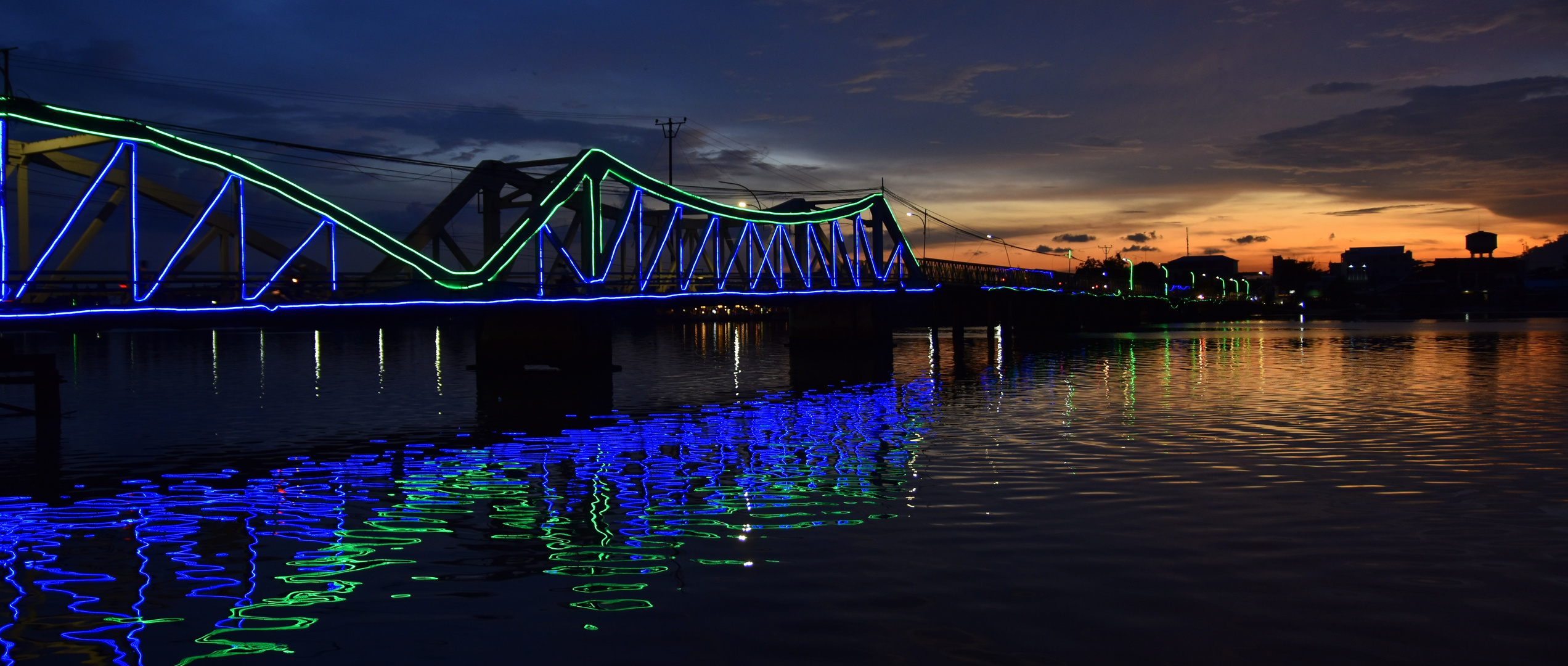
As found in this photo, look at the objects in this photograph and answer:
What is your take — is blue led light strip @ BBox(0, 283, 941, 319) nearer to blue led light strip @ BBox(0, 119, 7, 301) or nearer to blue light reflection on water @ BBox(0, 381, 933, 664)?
blue led light strip @ BBox(0, 119, 7, 301)

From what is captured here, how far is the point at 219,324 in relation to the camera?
3431 cm

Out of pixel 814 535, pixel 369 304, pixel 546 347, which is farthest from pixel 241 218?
pixel 814 535

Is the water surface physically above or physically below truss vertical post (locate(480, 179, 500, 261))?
below

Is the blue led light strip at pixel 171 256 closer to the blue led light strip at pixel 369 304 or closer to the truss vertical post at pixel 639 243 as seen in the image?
the blue led light strip at pixel 369 304

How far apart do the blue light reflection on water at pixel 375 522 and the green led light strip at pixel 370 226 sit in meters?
13.5

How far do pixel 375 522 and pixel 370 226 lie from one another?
26804 millimetres

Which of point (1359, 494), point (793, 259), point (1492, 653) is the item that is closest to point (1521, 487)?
point (1359, 494)

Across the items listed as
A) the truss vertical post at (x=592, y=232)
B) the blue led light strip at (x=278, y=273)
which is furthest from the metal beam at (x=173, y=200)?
the truss vertical post at (x=592, y=232)

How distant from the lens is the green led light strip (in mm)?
30422

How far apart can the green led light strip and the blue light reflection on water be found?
13.5 m

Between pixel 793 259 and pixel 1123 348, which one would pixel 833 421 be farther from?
pixel 1123 348

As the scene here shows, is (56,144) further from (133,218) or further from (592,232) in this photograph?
(592,232)

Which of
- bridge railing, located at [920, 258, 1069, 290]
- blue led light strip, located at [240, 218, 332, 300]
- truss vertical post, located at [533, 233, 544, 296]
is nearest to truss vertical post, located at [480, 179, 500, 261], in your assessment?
truss vertical post, located at [533, 233, 544, 296]

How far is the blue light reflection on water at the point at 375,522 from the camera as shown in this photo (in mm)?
11281
